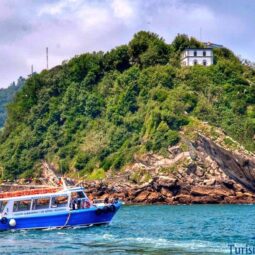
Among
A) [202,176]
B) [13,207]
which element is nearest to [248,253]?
[13,207]

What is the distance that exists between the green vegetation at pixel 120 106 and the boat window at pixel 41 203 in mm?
45254

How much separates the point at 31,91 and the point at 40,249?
92698 mm

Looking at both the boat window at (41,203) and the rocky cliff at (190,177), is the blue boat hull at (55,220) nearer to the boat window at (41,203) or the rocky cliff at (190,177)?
the boat window at (41,203)

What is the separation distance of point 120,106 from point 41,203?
6145cm

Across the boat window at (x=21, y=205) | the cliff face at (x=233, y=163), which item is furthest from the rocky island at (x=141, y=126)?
the boat window at (x=21, y=205)

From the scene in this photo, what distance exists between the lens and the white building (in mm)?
126188

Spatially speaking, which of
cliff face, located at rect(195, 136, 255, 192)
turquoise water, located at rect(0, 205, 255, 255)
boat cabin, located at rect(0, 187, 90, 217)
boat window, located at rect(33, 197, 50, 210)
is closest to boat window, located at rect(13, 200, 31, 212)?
boat cabin, located at rect(0, 187, 90, 217)

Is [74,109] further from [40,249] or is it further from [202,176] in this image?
[40,249]

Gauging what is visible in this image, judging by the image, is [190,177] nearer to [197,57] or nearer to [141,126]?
[141,126]

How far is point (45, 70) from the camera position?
5453 inches

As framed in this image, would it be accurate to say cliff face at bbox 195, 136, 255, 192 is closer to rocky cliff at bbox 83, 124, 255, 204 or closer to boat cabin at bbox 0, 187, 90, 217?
rocky cliff at bbox 83, 124, 255, 204

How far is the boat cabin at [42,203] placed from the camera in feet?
185

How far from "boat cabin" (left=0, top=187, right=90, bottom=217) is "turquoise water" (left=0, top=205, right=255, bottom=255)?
230 centimetres

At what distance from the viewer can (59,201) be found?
57.4m
